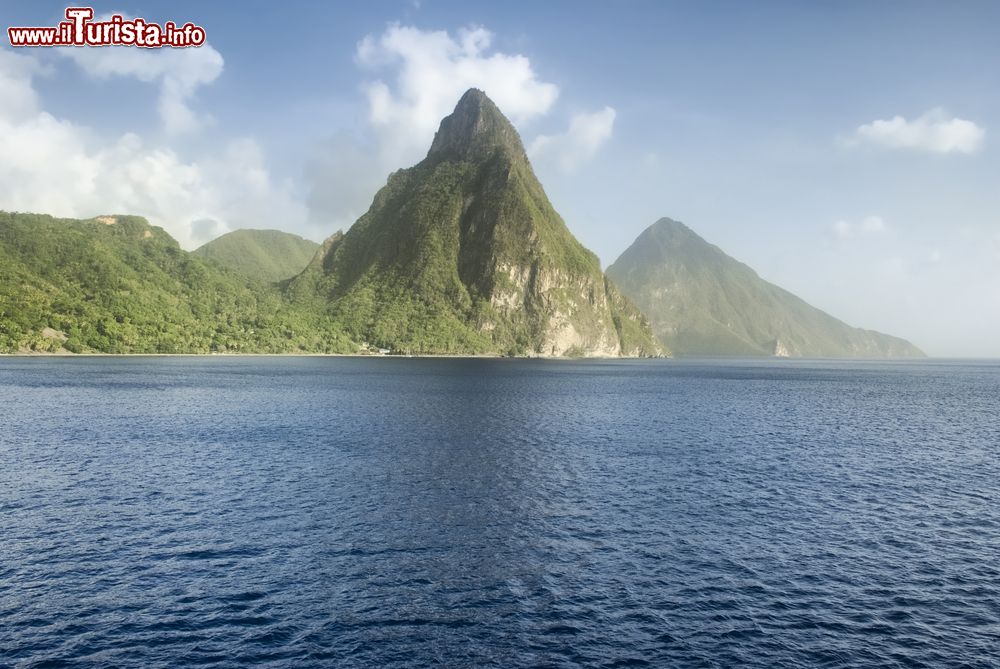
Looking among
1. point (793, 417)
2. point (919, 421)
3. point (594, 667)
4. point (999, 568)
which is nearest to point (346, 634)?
point (594, 667)

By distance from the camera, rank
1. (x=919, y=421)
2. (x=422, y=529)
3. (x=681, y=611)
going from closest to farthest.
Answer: (x=681, y=611)
(x=422, y=529)
(x=919, y=421)

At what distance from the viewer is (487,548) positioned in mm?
35469

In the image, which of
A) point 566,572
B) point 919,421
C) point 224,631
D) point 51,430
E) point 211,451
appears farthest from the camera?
point 919,421

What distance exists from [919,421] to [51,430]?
404 feet

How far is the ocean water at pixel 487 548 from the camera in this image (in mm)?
24141

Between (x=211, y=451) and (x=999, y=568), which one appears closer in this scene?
(x=999, y=568)

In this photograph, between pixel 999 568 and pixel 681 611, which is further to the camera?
pixel 999 568

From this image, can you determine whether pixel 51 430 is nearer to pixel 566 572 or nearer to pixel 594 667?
pixel 566 572

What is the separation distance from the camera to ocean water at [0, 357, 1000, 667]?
24.1 m

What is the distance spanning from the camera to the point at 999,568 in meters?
32.7

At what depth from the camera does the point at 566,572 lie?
31.7 metres

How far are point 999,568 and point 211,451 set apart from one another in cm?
6310

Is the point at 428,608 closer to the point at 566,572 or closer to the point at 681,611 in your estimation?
the point at 566,572

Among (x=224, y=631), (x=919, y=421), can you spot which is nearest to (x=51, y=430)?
(x=224, y=631)
